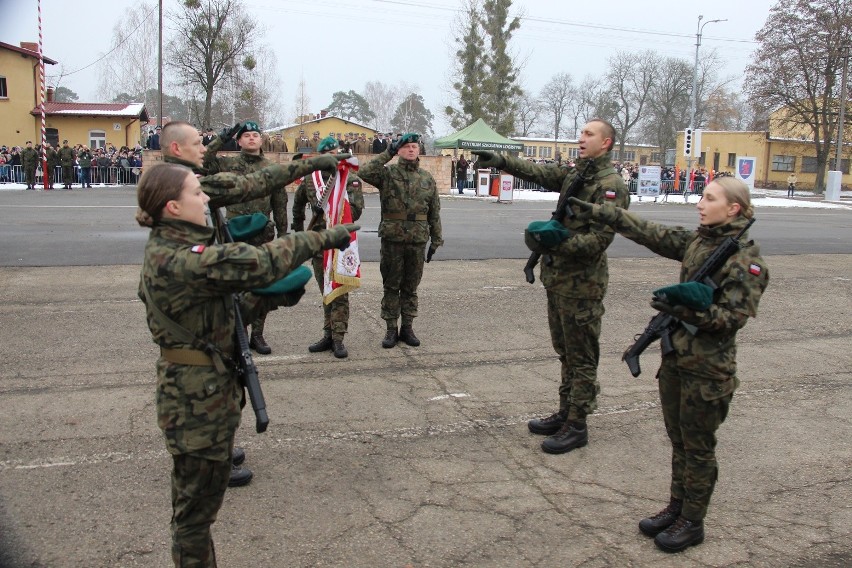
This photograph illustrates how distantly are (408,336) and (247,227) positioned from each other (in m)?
4.27

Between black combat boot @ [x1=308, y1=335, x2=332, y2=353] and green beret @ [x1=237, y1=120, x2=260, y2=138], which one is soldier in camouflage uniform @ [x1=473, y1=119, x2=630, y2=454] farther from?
black combat boot @ [x1=308, y1=335, x2=332, y2=353]

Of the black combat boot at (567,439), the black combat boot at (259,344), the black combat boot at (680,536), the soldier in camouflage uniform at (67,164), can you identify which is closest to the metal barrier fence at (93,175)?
the soldier in camouflage uniform at (67,164)

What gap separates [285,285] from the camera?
2943mm

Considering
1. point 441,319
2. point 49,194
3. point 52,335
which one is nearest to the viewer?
point 52,335

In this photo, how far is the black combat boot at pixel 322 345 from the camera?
7066mm

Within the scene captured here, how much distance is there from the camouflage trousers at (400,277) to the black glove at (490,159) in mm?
2060

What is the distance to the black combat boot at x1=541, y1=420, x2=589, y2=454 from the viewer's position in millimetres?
4871

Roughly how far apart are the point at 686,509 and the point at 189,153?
137 inches

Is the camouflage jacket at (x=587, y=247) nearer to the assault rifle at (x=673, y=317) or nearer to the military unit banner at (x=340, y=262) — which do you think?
the assault rifle at (x=673, y=317)

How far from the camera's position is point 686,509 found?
12.3 ft

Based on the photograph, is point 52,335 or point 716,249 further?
point 52,335

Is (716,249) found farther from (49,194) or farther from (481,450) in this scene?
(49,194)

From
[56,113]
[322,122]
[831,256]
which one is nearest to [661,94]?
[322,122]

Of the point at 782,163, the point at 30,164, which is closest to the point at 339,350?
the point at 30,164
